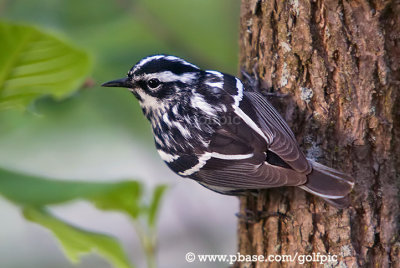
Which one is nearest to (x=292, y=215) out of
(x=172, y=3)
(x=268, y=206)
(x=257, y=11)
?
(x=268, y=206)

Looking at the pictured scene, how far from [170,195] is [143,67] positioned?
113 inches

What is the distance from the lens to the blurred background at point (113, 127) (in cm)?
362

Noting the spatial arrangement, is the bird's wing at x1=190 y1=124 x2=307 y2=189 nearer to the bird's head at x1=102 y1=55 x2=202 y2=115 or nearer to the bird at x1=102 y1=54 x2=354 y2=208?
the bird at x1=102 y1=54 x2=354 y2=208

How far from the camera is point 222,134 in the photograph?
267 centimetres

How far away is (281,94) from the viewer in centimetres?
261

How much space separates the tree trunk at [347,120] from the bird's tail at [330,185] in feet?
0.20

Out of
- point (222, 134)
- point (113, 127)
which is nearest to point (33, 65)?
point (222, 134)

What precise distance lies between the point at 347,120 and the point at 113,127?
9.08 feet

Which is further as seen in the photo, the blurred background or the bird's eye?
the blurred background

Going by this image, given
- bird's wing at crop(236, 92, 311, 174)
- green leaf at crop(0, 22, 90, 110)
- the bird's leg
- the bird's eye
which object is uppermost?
the bird's eye

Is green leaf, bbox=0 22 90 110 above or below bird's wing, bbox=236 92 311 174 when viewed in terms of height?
above

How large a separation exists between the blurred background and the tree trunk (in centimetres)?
90

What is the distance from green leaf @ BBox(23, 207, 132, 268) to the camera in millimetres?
2391

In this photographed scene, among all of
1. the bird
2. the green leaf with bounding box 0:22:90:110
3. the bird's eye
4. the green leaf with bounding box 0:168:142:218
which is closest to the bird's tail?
the bird
